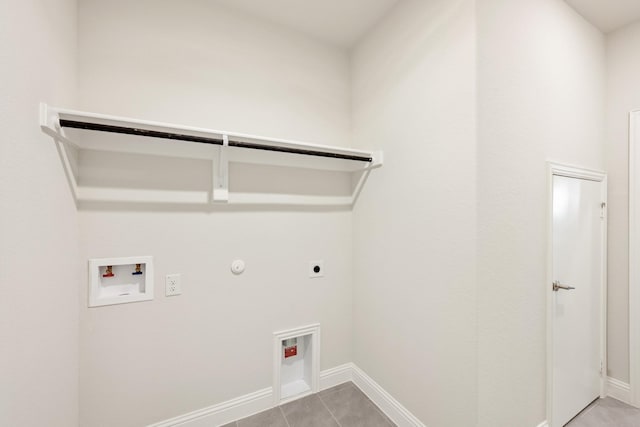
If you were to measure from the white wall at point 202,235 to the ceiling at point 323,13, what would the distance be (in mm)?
84

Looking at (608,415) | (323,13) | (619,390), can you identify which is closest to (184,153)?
(323,13)

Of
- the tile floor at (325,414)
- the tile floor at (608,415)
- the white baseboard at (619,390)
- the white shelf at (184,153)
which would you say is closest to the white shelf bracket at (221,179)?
the white shelf at (184,153)

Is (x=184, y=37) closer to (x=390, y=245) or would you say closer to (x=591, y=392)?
(x=390, y=245)

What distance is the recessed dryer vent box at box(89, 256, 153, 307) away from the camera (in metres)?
1.47

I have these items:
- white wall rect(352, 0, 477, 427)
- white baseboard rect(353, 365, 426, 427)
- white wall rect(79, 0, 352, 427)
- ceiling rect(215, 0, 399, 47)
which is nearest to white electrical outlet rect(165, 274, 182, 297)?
white wall rect(79, 0, 352, 427)

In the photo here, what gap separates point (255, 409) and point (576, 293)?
251cm

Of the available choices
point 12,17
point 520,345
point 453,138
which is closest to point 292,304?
point 520,345

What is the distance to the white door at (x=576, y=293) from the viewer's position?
5.50ft

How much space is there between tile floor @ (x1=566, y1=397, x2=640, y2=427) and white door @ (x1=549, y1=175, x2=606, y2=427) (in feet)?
0.14

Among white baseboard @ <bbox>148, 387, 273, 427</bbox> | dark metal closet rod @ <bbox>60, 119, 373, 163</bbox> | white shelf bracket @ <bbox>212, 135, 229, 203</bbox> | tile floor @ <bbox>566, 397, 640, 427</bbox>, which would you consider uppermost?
dark metal closet rod @ <bbox>60, 119, 373, 163</bbox>

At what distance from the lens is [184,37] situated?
5.60ft

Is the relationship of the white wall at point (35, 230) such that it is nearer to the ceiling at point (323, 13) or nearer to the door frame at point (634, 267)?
the ceiling at point (323, 13)

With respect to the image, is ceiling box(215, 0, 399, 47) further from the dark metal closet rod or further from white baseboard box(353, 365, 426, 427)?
white baseboard box(353, 365, 426, 427)

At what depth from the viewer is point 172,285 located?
64.8 inches
